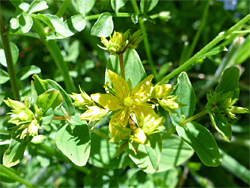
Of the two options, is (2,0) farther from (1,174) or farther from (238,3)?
(238,3)

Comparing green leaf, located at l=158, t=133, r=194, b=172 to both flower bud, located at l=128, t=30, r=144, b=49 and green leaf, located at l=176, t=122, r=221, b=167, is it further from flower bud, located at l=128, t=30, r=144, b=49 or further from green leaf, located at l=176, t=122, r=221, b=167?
flower bud, located at l=128, t=30, r=144, b=49

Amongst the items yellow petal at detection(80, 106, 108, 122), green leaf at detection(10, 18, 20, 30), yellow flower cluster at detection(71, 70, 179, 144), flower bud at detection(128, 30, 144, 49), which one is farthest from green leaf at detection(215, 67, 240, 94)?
green leaf at detection(10, 18, 20, 30)

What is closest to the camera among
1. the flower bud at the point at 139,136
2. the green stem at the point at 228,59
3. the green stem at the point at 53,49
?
the flower bud at the point at 139,136

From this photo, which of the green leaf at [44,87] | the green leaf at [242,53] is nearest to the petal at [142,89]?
the green leaf at [44,87]

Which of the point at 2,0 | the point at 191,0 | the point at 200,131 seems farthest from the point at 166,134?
the point at 2,0

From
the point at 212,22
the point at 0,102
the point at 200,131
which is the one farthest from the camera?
the point at 212,22

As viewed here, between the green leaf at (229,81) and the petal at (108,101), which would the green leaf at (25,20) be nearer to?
the petal at (108,101)

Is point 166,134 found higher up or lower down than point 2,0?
lower down

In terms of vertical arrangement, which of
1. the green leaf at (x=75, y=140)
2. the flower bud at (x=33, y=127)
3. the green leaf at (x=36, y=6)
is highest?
the green leaf at (x=36, y=6)
